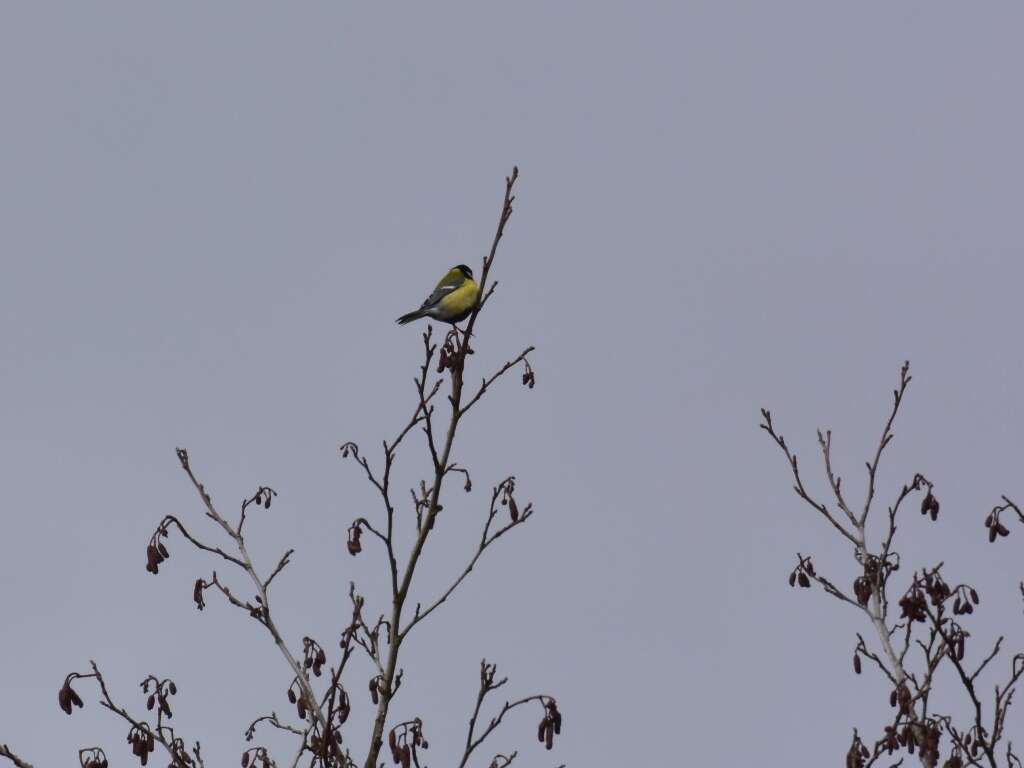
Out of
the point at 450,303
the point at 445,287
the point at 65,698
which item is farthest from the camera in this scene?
the point at 445,287

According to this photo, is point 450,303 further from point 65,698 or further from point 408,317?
point 65,698

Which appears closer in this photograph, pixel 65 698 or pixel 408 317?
pixel 65 698

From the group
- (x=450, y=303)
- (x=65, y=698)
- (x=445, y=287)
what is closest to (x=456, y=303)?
(x=450, y=303)

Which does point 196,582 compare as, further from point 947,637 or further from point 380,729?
point 947,637

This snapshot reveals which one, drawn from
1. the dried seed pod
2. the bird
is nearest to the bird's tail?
the bird

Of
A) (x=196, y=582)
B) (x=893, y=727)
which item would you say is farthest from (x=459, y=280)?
(x=893, y=727)

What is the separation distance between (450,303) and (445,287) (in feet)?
1.68

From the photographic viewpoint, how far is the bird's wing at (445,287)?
699 inches

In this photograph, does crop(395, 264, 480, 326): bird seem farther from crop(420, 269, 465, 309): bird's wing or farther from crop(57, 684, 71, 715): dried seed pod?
crop(57, 684, 71, 715): dried seed pod

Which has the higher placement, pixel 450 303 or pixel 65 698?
pixel 450 303

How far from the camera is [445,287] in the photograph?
1797 cm

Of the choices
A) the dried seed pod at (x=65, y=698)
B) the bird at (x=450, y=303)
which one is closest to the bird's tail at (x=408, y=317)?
the bird at (x=450, y=303)

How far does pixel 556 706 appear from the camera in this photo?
24.7ft

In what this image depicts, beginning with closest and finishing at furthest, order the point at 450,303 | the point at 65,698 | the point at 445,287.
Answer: the point at 65,698 → the point at 450,303 → the point at 445,287
